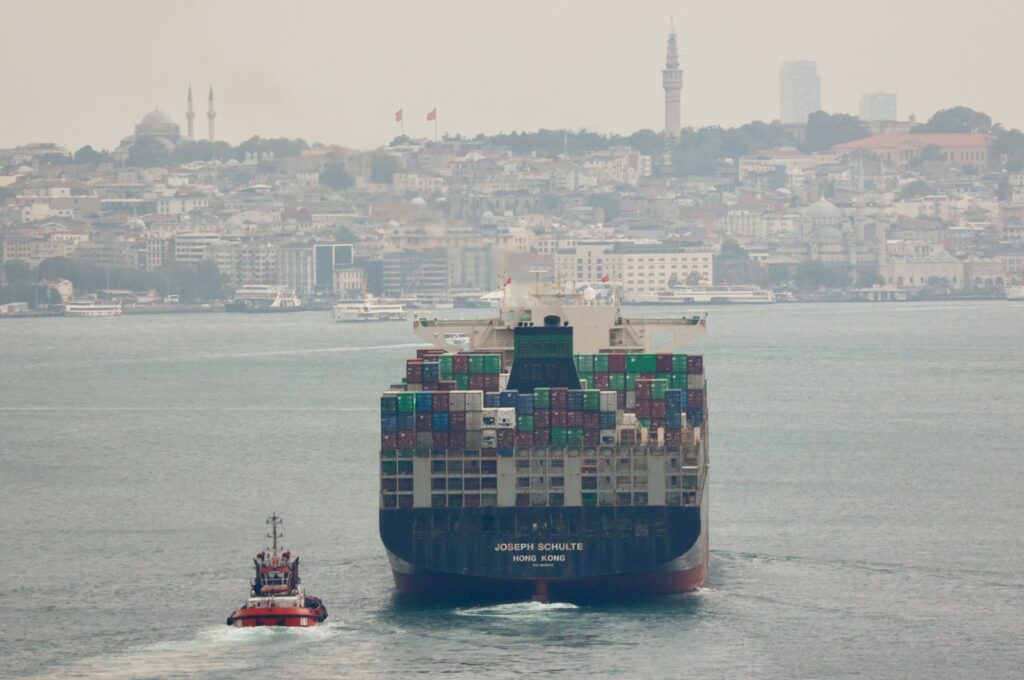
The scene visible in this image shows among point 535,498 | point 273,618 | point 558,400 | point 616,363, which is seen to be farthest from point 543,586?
point 616,363

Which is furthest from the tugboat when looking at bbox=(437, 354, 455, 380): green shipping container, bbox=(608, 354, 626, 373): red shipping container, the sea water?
bbox=(608, 354, 626, 373): red shipping container

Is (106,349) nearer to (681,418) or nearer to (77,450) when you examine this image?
(77,450)

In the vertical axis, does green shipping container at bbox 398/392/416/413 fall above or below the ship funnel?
below

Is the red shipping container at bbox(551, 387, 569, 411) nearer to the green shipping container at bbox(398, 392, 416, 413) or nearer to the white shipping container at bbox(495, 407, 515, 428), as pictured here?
the white shipping container at bbox(495, 407, 515, 428)

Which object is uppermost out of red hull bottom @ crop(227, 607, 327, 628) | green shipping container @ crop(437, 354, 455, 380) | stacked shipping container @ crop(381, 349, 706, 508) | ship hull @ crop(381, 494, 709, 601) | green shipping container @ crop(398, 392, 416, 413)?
green shipping container @ crop(437, 354, 455, 380)

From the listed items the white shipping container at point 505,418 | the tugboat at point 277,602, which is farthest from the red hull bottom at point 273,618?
the white shipping container at point 505,418

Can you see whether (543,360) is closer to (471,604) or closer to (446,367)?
(446,367)
